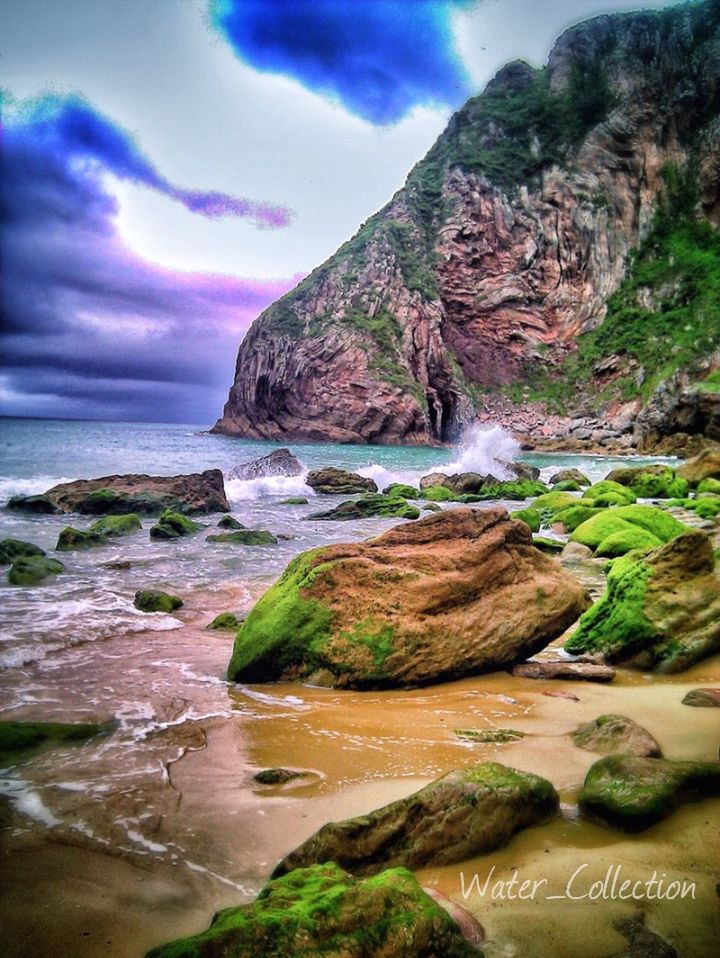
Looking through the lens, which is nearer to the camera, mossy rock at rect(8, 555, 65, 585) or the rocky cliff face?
mossy rock at rect(8, 555, 65, 585)

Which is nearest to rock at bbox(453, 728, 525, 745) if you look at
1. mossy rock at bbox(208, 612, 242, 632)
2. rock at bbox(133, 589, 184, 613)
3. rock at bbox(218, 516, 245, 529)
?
mossy rock at bbox(208, 612, 242, 632)

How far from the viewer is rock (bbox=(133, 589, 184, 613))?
7.21m

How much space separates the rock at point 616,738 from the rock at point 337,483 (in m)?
20.8

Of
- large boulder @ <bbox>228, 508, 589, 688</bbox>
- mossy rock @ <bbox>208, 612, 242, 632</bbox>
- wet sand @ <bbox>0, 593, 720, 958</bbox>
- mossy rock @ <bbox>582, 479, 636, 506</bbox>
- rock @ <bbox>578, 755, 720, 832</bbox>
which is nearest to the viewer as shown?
wet sand @ <bbox>0, 593, 720, 958</bbox>

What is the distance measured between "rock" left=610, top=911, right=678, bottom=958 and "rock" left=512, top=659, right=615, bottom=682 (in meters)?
2.90

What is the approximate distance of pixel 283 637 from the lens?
4984mm

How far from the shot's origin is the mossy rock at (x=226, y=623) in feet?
21.4

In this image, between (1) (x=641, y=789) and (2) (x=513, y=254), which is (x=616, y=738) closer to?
(1) (x=641, y=789)

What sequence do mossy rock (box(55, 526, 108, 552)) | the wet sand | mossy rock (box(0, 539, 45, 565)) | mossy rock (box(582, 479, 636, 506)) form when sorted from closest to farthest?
the wet sand, mossy rock (box(0, 539, 45, 565)), mossy rock (box(55, 526, 108, 552)), mossy rock (box(582, 479, 636, 506))

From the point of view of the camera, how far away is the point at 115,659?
540 centimetres

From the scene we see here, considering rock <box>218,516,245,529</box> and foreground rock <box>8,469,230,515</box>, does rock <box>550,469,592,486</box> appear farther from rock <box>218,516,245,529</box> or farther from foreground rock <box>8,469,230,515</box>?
rock <box>218,516,245,529</box>

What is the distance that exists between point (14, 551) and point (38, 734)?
7308 mm

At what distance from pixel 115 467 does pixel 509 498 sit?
1941 centimetres

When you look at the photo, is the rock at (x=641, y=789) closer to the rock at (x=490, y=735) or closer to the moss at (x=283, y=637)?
the rock at (x=490, y=735)
